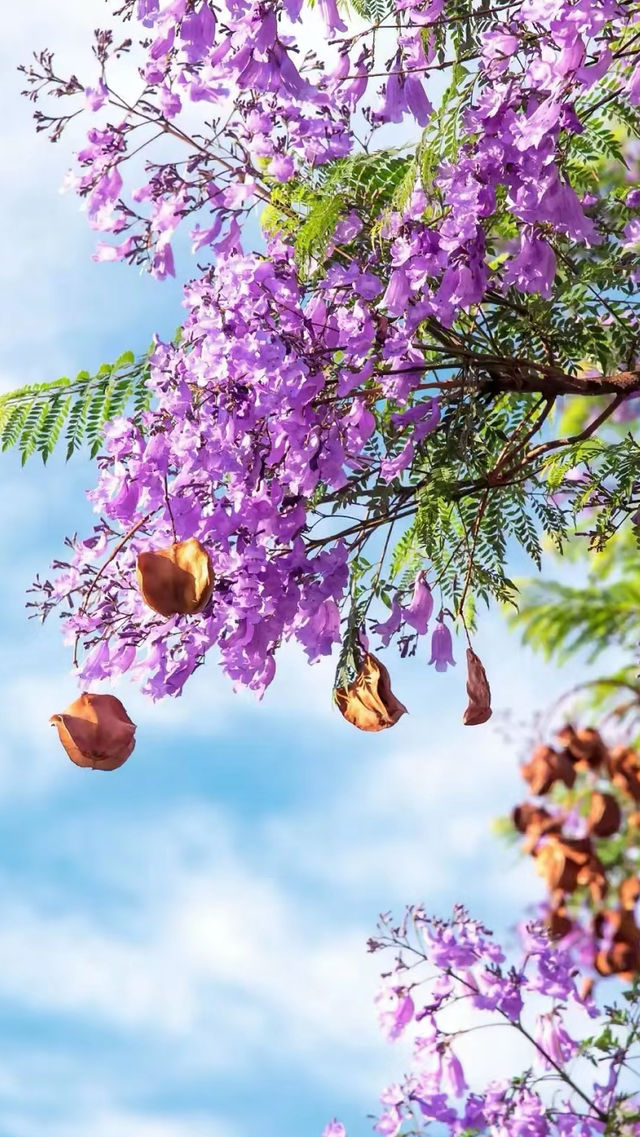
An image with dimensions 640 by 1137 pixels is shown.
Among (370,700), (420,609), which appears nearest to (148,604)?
(370,700)

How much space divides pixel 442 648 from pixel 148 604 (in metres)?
0.56

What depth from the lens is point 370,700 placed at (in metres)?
2.30

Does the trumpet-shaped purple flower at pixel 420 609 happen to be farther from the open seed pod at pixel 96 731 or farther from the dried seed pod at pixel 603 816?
the dried seed pod at pixel 603 816

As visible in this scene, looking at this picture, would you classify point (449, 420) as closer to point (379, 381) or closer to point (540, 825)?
point (379, 381)

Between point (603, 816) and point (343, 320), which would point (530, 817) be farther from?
point (343, 320)

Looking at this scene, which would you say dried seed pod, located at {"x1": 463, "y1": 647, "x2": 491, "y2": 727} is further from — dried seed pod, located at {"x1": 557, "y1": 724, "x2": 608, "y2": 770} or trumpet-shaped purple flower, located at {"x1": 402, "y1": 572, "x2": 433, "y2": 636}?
dried seed pod, located at {"x1": 557, "y1": 724, "x2": 608, "y2": 770}

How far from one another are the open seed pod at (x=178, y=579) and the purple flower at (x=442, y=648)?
19.1 inches

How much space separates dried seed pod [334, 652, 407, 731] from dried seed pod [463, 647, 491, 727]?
0.14 meters

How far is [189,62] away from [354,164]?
33cm

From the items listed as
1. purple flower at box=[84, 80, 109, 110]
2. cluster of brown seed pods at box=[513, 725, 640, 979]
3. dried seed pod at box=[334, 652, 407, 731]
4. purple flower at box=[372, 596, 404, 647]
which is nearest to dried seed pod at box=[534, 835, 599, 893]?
cluster of brown seed pods at box=[513, 725, 640, 979]

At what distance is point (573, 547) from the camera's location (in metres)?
7.44

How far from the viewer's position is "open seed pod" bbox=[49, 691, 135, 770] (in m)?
2.30

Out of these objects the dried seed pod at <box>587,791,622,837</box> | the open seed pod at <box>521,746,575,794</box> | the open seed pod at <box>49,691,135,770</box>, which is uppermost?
the open seed pod at <box>49,691,135,770</box>

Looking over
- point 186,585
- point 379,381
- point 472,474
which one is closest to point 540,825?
point 186,585
